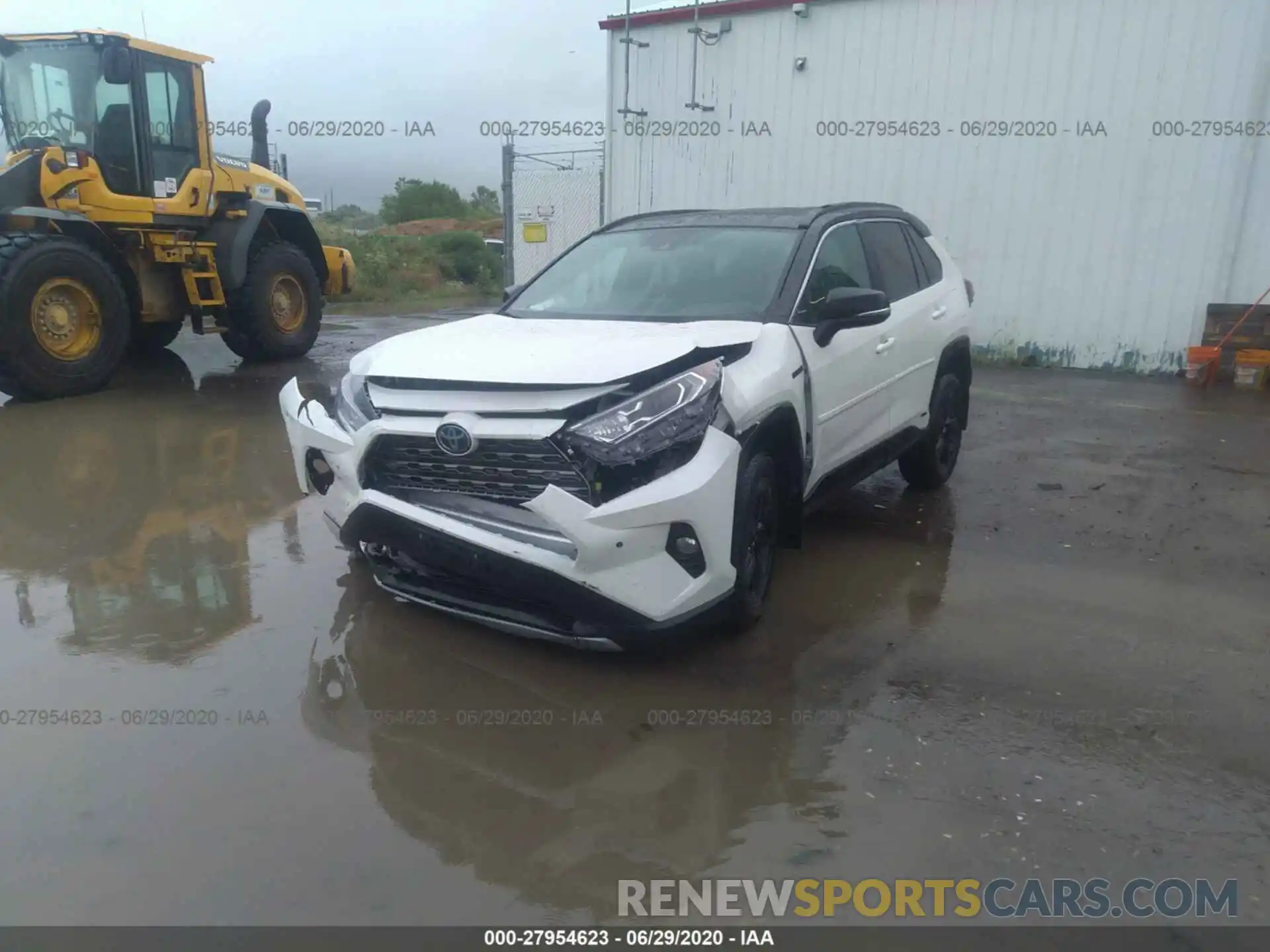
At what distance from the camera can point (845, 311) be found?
3980mm

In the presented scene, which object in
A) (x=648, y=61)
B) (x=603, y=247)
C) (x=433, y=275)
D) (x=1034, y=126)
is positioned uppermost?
(x=648, y=61)

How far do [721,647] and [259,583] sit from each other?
6.73ft

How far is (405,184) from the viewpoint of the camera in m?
54.8

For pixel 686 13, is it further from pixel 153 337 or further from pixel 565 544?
pixel 565 544

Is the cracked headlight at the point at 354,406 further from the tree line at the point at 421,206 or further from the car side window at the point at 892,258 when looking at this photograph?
the tree line at the point at 421,206

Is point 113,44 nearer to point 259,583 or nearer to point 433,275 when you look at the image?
point 259,583

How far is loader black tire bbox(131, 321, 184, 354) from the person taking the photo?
10359 mm

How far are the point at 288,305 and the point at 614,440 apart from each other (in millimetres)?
8394

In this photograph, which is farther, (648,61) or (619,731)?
(648,61)

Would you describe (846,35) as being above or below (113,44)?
above

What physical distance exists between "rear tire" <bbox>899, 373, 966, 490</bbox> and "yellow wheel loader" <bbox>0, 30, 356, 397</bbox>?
6.60 metres

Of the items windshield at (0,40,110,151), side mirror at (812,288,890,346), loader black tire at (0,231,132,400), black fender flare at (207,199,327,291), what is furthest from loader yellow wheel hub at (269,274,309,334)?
side mirror at (812,288,890,346)

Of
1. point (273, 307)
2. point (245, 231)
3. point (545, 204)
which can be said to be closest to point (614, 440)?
point (245, 231)

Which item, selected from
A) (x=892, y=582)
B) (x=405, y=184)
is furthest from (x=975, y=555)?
(x=405, y=184)
